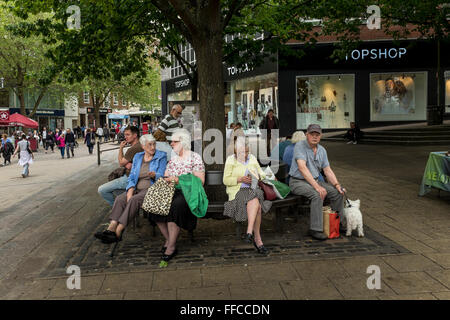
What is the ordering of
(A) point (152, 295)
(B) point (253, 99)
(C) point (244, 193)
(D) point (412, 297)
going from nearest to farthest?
(D) point (412, 297)
(A) point (152, 295)
(C) point (244, 193)
(B) point (253, 99)

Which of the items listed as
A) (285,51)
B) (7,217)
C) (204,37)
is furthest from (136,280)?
(285,51)

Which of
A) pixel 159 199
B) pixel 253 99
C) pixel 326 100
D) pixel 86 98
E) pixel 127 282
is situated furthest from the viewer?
pixel 86 98

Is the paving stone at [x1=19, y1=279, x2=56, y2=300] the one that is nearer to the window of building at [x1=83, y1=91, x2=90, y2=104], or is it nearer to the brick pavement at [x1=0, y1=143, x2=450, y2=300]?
the brick pavement at [x1=0, y1=143, x2=450, y2=300]

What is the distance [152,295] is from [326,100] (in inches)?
885

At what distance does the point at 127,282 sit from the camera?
167 inches

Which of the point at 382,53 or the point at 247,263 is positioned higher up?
the point at 382,53

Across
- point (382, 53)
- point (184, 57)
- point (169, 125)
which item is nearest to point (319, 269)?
point (169, 125)

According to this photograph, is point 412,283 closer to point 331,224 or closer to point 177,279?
point 331,224

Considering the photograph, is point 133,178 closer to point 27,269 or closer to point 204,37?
point 27,269

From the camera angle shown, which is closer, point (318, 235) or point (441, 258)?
point (441, 258)

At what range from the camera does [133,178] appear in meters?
5.73

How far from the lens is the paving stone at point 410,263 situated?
14.4 ft

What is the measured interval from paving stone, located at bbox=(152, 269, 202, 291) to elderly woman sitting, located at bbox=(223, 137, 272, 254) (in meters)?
1.02
